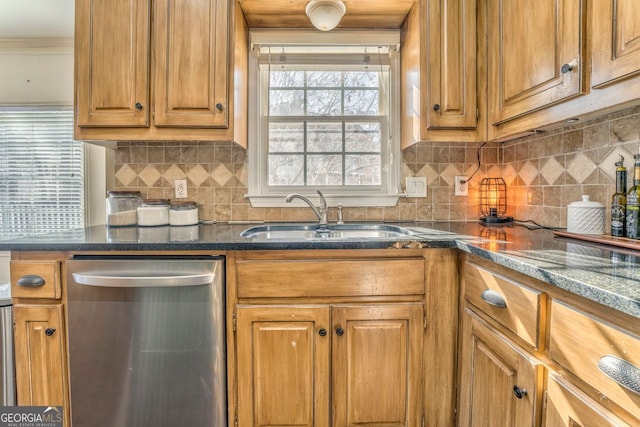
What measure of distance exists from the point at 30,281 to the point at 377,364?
137cm

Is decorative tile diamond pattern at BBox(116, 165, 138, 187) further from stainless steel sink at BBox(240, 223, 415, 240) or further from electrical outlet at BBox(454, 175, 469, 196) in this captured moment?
electrical outlet at BBox(454, 175, 469, 196)

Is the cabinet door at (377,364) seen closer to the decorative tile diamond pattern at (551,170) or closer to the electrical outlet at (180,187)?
the decorative tile diamond pattern at (551,170)

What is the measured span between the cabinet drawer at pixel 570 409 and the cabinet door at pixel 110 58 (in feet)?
6.14

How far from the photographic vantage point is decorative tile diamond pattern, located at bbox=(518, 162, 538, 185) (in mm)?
1687

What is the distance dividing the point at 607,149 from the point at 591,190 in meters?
0.18

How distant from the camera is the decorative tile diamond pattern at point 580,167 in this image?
4.49 feet

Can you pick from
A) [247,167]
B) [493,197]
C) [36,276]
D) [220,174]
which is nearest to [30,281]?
[36,276]

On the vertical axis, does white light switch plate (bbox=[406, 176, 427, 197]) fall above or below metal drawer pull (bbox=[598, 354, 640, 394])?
above

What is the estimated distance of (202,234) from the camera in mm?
1445

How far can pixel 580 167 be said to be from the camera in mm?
1412

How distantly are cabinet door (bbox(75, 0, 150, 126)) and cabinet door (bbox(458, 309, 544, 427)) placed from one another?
177 centimetres

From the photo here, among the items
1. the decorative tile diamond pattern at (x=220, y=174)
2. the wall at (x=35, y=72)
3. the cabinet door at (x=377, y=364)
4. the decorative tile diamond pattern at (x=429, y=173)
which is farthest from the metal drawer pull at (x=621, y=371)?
the wall at (x=35, y=72)

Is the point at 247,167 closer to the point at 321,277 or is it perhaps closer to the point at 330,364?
the point at 321,277

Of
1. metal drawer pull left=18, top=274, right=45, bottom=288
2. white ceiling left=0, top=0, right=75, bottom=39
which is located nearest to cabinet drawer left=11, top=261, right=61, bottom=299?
metal drawer pull left=18, top=274, right=45, bottom=288
